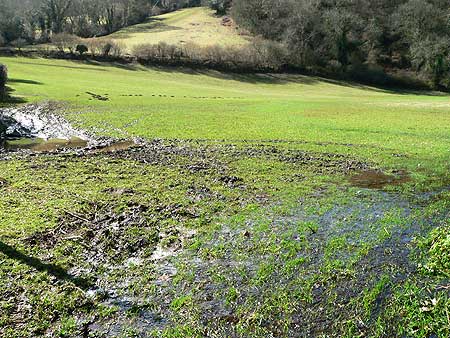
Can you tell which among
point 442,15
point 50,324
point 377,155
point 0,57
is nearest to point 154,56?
point 0,57

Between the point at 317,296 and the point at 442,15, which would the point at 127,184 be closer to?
the point at 317,296

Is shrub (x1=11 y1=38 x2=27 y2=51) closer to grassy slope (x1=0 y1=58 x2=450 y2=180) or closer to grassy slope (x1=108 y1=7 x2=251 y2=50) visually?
grassy slope (x1=108 y1=7 x2=251 y2=50)

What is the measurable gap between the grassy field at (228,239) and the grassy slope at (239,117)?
48 cm

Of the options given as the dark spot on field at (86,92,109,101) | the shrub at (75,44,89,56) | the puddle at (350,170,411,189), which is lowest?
the puddle at (350,170,411,189)

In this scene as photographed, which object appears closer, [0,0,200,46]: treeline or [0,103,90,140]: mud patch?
[0,103,90,140]: mud patch

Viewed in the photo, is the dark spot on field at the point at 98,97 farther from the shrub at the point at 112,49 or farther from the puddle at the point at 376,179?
the shrub at the point at 112,49

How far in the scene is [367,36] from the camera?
88.7 m

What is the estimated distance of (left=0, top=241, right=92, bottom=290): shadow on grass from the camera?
31.8 feet

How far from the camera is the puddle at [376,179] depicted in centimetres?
1730

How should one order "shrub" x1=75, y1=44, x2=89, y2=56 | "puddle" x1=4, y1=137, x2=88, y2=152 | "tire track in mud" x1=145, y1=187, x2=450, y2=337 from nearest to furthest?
"tire track in mud" x1=145, y1=187, x2=450, y2=337 → "puddle" x1=4, y1=137, x2=88, y2=152 → "shrub" x1=75, y1=44, x2=89, y2=56

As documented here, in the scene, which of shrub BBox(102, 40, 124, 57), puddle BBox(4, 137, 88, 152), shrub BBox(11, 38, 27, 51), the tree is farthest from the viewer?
the tree

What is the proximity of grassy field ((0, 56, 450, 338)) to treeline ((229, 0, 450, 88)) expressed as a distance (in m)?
61.3

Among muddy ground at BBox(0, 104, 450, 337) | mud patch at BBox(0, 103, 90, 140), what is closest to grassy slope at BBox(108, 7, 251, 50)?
mud patch at BBox(0, 103, 90, 140)

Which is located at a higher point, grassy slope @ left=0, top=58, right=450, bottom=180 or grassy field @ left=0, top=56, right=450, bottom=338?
grassy slope @ left=0, top=58, right=450, bottom=180
